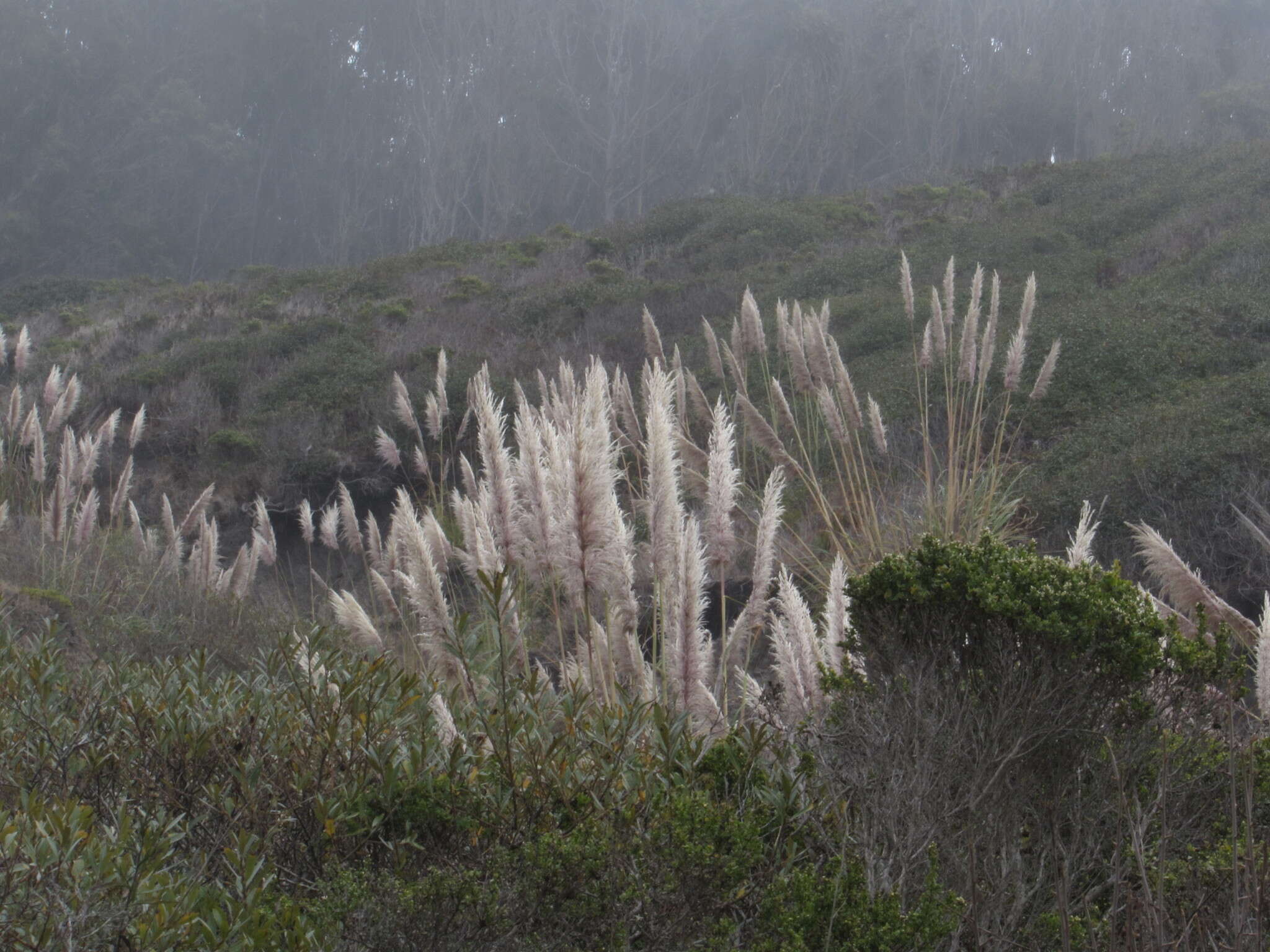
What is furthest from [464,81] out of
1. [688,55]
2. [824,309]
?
[824,309]

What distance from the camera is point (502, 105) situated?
40250 millimetres

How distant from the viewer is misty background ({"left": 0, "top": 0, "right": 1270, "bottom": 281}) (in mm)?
34562

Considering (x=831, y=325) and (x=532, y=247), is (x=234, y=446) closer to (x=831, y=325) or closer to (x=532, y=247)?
(x=831, y=325)

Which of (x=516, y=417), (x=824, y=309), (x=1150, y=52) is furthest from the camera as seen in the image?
(x=1150, y=52)

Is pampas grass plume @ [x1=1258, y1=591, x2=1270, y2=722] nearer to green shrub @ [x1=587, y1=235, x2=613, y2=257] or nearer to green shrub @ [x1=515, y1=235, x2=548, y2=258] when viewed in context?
green shrub @ [x1=587, y1=235, x2=613, y2=257]

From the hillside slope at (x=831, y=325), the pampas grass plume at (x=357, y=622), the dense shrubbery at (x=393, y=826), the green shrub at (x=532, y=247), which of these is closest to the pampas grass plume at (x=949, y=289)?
the hillside slope at (x=831, y=325)

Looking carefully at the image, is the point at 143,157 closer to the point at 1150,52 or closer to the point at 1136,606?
the point at 1150,52

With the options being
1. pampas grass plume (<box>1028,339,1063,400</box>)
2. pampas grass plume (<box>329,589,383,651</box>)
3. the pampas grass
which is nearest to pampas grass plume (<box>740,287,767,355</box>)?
pampas grass plume (<box>1028,339,1063,400</box>)

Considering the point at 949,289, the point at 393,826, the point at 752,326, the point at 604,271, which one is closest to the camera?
the point at 393,826

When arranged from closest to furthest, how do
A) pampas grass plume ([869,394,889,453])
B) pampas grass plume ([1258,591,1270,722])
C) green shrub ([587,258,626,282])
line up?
pampas grass plume ([1258,591,1270,722]), pampas grass plume ([869,394,889,453]), green shrub ([587,258,626,282])

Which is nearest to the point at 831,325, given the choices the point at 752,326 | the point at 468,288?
the point at 752,326

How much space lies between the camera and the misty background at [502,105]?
3456 centimetres

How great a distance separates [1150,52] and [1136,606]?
39654 mm

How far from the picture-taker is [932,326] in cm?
655
